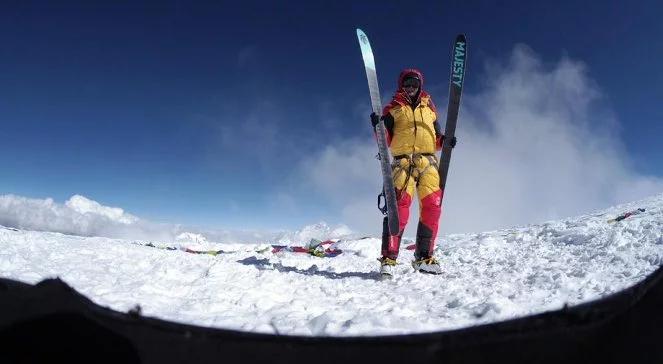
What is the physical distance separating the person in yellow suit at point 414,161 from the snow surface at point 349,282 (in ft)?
1.45

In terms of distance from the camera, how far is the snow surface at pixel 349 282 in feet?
10.0

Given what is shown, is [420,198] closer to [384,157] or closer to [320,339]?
[384,157]

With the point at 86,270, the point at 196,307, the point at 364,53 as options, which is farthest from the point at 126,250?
the point at 364,53

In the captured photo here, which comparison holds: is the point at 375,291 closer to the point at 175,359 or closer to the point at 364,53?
the point at 175,359

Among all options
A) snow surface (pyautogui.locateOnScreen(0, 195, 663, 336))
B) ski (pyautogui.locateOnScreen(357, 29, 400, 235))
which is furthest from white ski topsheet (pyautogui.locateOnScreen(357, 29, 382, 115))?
snow surface (pyautogui.locateOnScreen(0, 195, 663, 336))

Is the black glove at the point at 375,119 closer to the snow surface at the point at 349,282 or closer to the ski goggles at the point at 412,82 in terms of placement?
the ski goggles at the point at 412,82

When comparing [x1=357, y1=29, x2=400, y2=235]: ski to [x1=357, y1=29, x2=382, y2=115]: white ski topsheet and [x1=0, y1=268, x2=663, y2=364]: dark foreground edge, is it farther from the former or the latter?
[x1=0, y1=268, x2=663, y2=364]: dark foreground edge

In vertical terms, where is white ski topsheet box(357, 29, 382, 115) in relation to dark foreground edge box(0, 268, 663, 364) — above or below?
above

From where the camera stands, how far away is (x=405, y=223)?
6051 mm

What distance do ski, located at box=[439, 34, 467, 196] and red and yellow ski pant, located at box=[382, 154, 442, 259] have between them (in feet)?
1.43

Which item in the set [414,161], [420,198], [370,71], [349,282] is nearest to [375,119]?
[414,161]

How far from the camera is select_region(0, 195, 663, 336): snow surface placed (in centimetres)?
306

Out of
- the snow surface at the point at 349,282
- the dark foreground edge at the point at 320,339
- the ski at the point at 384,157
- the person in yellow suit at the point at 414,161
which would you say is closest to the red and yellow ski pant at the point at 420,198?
the person in yellow suit at the point at 414,161

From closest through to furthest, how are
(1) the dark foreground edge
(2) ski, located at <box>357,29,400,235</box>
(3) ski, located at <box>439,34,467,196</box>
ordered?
(1) the dark foreground edge
(2) ski, located at <box>357,29,400,235</box>
(3) ski, located at <box>439,34,467,196</box>
